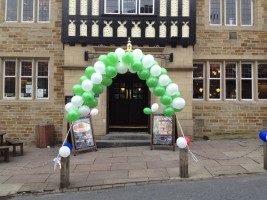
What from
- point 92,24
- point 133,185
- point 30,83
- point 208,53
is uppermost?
point 92,24

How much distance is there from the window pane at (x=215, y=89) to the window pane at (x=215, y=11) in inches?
104

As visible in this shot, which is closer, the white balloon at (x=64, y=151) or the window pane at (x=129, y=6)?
the white balloon at (x=64, y=151)

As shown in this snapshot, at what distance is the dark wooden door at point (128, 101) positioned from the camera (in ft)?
37.4

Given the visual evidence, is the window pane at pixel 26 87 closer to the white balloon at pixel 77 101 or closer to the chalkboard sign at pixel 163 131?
the chalkboard sign at pixel 163 131

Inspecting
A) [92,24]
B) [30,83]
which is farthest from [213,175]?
[30,83]

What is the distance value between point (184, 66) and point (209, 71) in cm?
154

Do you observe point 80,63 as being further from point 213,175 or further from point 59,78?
point 213,175

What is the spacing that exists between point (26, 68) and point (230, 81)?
351 inches

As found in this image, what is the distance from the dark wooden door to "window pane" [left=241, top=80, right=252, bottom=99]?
428cm

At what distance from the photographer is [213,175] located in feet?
20.0

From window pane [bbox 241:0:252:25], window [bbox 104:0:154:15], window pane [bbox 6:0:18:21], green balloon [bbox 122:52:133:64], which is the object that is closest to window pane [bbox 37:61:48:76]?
window pane [bbox 6:0:18:21]

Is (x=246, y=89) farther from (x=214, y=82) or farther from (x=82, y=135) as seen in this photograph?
(x=82, y=135)

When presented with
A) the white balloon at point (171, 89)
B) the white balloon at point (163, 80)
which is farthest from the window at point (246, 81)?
the white balloon at point (163, 80)

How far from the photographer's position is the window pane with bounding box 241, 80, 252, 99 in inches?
435
